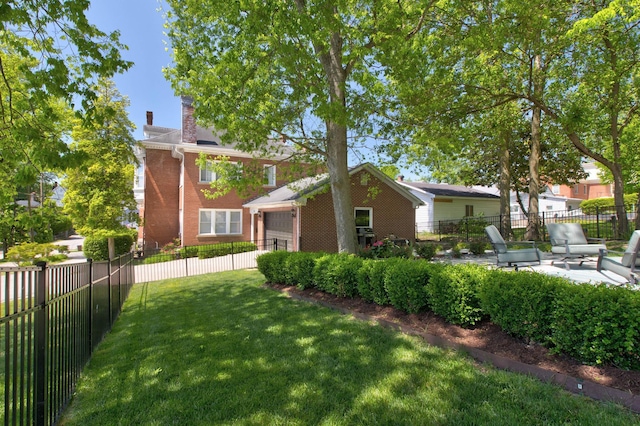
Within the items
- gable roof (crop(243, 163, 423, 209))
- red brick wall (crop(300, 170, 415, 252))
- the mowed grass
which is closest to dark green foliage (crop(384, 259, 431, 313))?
the mowed grass

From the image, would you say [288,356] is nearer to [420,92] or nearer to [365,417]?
[365,417]

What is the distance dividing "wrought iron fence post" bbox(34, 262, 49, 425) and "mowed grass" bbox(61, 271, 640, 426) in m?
0.48

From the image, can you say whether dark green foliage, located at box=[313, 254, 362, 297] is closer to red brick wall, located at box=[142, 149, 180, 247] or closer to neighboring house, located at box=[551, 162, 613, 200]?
red brick wall, located at box=[142, 149, 180, 247]

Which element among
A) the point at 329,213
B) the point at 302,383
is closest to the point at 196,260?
the point at 329,213

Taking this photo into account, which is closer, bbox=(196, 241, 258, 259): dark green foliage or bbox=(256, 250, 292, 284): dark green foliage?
bbox=(256, 250, 292, 284): dark green foliage

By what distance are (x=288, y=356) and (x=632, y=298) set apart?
12.2 feet

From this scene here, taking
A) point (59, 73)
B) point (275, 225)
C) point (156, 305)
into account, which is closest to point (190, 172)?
point (275, 225)

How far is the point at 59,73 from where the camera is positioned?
5.60 meters

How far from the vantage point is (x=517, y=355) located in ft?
12.5

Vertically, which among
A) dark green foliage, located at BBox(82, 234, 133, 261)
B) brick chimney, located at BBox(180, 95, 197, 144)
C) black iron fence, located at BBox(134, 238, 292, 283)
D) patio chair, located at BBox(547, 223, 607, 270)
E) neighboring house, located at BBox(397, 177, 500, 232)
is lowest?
black iron fence, located at BBox(134, 238, 292, 283)

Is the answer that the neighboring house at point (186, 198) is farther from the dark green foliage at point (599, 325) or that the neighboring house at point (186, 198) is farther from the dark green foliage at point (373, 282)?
the dark green foliage at point (599, 325)

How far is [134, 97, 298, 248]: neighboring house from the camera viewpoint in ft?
65.8

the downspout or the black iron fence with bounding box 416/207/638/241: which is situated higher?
the downspout

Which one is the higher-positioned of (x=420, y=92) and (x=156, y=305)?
(x=420, y=92)
